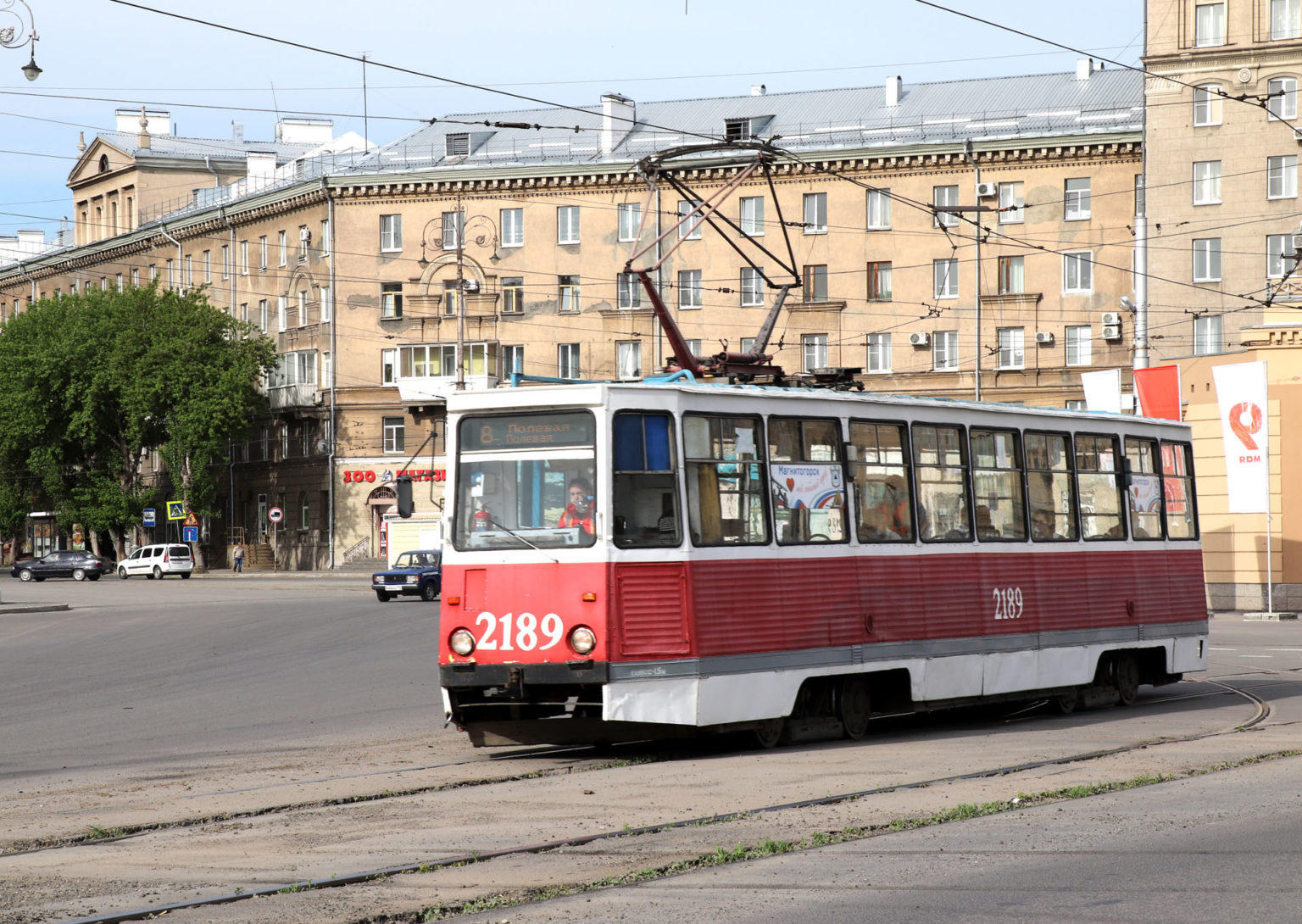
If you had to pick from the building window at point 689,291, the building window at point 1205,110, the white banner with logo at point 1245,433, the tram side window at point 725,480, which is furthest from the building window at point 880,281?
the tram side window at point 725,480

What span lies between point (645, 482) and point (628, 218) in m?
52.6

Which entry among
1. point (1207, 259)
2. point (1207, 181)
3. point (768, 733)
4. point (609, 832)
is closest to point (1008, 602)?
point (768, 733)

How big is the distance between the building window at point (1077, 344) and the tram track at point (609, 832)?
46.6m

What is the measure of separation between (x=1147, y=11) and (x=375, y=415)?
1262 inches

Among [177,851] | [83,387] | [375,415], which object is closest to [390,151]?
[375,415]

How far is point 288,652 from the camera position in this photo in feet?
83.9

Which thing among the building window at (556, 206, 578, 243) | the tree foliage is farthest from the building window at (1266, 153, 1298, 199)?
the tree foliage

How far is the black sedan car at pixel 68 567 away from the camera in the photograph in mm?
66312

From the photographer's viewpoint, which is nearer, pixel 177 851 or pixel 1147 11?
pixel 177 851

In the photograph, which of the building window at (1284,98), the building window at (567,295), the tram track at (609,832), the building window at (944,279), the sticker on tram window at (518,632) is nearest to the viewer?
the tram track at (609,832)

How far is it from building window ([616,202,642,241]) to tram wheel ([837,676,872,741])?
50.7 m

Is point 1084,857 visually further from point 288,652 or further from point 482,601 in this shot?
point 288,652

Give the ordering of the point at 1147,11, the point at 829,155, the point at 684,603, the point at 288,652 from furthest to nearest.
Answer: the point at 829,155, the point at 1147,11, the point at 288,652, the point at 684,603

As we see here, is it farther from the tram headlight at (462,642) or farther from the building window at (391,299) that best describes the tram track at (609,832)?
the building window at (391,299)
